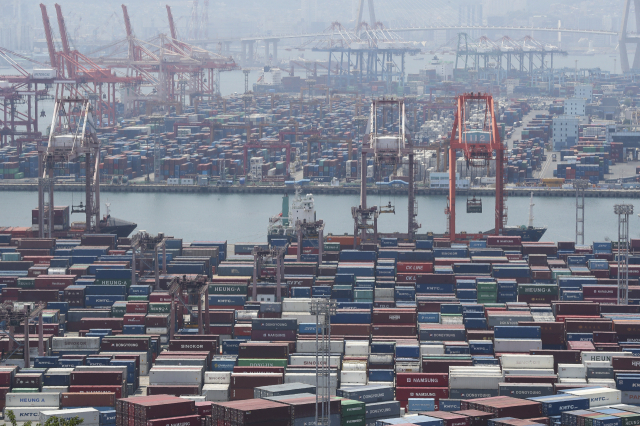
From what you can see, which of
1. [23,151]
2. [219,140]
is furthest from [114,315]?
[219,140]

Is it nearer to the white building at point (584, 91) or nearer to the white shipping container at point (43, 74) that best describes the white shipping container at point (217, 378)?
the white shipping container at point (43, 74)

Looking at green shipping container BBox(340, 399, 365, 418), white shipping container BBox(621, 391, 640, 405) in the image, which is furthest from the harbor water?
green shipping container BBox(340, 399, 365, 418)

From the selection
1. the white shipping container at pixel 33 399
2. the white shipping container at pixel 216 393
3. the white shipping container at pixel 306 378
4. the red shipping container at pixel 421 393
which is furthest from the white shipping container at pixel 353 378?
the white shipping container at pixel 33 399

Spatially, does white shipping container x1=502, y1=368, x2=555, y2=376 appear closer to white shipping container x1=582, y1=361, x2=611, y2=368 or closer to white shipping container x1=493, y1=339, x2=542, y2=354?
white shipping container x1=582, y1=361, x2=611, y2=368

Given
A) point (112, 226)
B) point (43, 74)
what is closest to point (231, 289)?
point (112, 226)

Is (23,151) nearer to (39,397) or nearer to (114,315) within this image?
(114,315)
